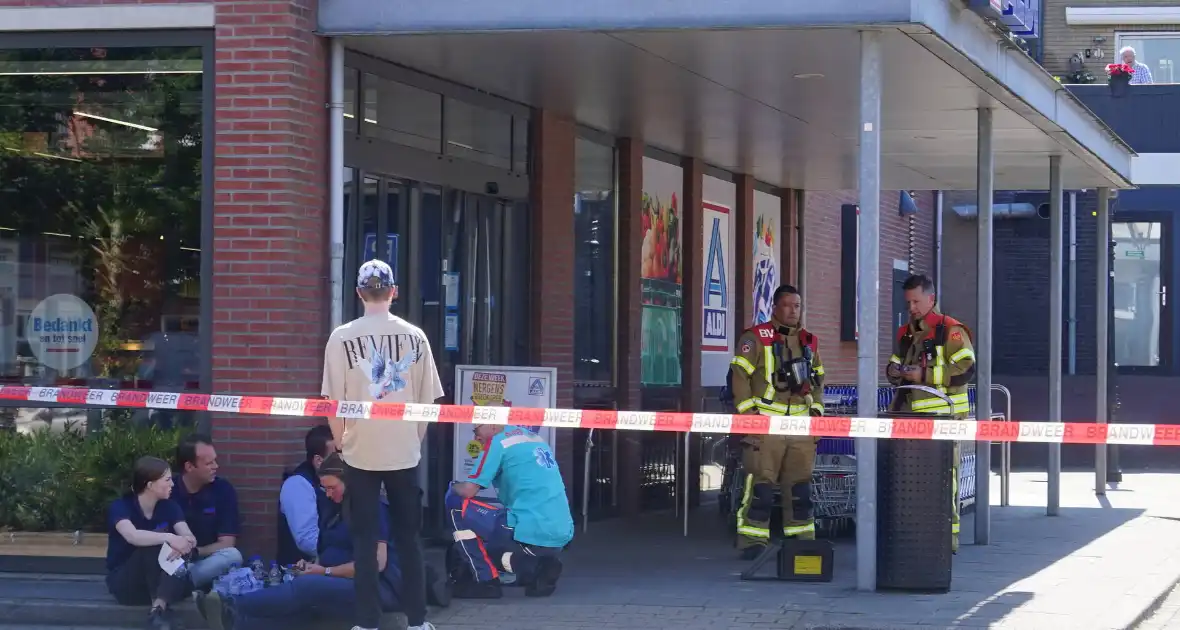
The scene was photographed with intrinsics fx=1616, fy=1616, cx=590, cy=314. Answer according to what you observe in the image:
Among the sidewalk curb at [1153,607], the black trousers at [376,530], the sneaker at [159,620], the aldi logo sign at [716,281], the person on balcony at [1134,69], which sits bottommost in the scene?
→ the sidewalk curb at [1153,607]

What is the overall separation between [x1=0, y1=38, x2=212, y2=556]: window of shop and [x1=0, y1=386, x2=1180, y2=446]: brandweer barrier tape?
1.25 ft

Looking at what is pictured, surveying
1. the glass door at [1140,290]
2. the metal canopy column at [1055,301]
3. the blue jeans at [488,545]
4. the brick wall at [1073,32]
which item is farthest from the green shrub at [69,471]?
the brick wall at [1073,32]

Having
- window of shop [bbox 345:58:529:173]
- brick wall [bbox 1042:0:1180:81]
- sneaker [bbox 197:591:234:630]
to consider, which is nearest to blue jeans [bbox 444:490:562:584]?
sneaker [bbox 197:591:234:630]

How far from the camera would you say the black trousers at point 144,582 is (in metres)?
8.70

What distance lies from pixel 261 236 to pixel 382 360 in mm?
2038

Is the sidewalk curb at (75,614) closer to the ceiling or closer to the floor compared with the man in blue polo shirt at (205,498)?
closer to the floor

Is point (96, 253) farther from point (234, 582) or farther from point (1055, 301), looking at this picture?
point (1055, 301)

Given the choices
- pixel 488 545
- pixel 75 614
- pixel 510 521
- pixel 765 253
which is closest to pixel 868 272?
pixel 510 521

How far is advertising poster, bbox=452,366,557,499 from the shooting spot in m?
11.3

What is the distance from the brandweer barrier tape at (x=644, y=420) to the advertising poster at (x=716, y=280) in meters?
7.46

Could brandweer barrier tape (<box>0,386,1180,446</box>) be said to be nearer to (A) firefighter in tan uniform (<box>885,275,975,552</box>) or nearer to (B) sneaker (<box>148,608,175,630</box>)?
(B) sneaker (<box>148,608,175,630</box>)

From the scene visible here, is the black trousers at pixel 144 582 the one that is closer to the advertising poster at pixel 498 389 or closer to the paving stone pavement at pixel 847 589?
the paving stone pavement at pixel 847 589

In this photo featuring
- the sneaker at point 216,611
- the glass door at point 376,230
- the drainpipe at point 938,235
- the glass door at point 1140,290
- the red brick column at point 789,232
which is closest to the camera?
the sneaker at point 216,611

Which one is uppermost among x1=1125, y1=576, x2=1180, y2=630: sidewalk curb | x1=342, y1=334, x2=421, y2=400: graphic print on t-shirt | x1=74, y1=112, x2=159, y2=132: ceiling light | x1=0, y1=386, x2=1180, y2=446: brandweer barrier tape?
x1=74, y1=112, x2=159, y2=132: ceiling light
